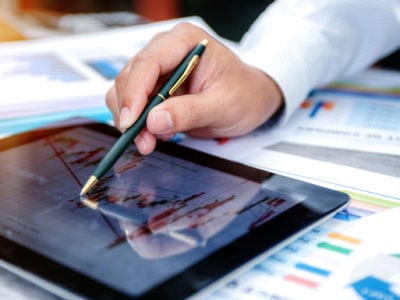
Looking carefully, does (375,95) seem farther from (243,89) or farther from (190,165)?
(190,165)

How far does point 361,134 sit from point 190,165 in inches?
8.3

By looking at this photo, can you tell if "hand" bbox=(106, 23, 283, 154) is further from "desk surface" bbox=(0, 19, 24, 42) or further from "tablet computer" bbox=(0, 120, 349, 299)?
"desk surface" bbox=(0, 19, 24, 42)

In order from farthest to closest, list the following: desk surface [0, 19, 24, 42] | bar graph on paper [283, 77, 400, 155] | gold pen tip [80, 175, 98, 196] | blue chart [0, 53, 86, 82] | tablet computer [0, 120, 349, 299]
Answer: desk surface [0, 19, 24, 42] < blue chart [0, 53, 86, 82] < bar graph on paper [283, 77, 400, 155] < gold pen tip [80, 175, 98, 196] < tablet computer [0, 120, 349, 299]

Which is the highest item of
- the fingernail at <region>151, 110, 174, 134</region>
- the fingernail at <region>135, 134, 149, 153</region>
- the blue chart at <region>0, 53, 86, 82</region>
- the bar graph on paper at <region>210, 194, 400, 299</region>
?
the fingernail at <region>151, 110, 174, 134</region>

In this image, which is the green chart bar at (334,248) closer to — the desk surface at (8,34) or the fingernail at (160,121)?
the fingernail at (160,121)

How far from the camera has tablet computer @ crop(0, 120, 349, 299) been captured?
33 cm

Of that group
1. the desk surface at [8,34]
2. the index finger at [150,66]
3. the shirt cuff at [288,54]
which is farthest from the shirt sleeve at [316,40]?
the desk surface at [8,34]

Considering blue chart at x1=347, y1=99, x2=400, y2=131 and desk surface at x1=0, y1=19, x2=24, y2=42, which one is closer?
blue chart at x1=347, y1=99, x2=400, y2=131

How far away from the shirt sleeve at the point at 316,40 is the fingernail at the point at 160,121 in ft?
0.60

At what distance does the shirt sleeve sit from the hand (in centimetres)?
4

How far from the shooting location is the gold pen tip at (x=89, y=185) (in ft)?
1.42

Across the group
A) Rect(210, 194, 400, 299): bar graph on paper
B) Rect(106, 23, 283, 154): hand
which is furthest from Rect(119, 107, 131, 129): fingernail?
Rect(210, 194, 400, 299): bar graph on paper

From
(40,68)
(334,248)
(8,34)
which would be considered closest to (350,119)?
(334,248)

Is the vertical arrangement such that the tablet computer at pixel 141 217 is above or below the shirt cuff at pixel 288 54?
below
